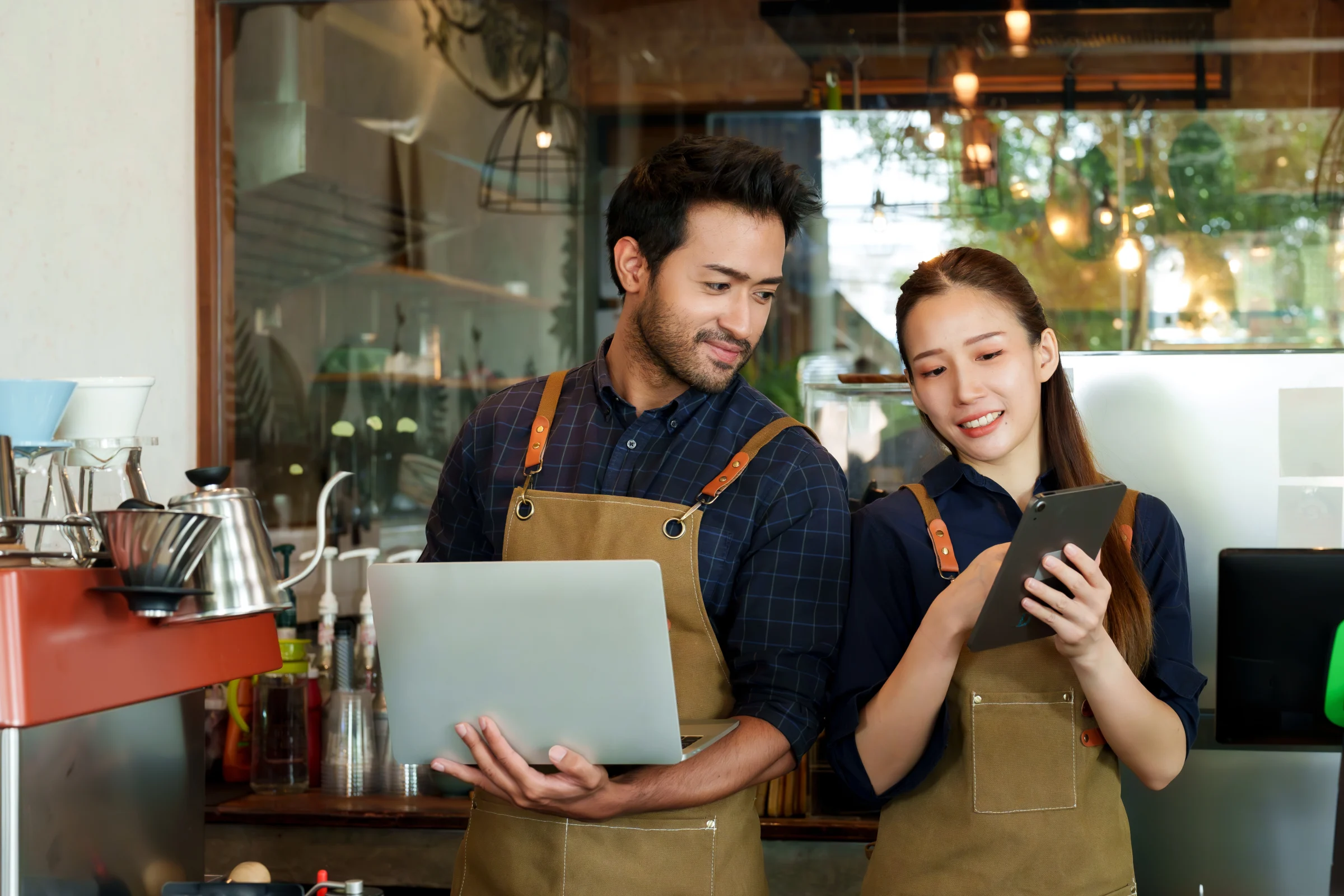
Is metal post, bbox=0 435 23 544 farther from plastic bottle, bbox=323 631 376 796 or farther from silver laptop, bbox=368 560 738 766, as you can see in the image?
plastic bottle, bbox=323 631 376 796

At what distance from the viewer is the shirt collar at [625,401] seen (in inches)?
60.6

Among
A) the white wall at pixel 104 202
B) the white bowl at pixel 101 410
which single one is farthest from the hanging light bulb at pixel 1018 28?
the white bowl at pixel 101 410

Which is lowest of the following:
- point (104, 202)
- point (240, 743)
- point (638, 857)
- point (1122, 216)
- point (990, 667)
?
point (240, 743)

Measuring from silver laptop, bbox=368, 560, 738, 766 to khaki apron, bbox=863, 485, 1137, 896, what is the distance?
0.31 meters

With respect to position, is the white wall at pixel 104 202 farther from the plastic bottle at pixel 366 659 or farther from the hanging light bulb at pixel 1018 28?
the hanging light bulb at pixel 1018 28

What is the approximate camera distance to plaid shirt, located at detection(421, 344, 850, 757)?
142 cm

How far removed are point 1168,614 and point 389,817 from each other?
52.0 inches

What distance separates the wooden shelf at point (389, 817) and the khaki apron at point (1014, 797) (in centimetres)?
63

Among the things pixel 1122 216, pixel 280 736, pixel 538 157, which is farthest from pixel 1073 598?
pixel 538 157

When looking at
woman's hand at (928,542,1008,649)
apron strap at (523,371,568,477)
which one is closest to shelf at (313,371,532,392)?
apron strap at (523,371,568,477)

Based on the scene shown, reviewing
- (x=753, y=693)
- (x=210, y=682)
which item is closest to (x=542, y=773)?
(x=753, y=693)

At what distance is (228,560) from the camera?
1.21 meters

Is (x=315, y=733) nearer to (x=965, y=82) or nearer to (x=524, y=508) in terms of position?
(x=524, y=508)

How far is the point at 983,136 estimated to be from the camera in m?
3.82
